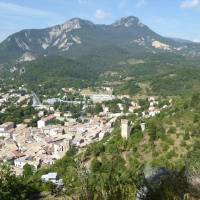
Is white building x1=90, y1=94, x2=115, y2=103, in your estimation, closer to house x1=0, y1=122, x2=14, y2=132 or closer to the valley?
the valley

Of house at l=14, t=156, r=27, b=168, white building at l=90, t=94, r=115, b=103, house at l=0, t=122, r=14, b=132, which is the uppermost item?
white building at l=90, t=94, r=115, b=103

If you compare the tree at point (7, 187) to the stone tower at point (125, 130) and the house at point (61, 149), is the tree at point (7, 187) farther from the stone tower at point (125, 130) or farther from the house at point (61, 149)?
the house at point (61, 149)

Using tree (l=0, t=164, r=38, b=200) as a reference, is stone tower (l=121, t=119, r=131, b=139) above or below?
below

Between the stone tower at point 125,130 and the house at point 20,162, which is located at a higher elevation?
the stone tower at point 125,130

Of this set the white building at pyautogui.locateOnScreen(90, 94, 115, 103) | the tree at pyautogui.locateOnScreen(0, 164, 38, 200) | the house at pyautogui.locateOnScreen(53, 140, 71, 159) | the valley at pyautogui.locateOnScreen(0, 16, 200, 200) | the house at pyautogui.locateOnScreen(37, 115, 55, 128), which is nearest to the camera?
the valley at pyautogui.locateOnScreen(0, 16, 200, 200)

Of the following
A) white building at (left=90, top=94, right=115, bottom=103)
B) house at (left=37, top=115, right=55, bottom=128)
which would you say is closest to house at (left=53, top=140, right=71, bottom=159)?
house at (left=37, top=115, right=55, bottom=128)

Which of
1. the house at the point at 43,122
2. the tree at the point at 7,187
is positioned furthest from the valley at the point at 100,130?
the house at the point at 43,122

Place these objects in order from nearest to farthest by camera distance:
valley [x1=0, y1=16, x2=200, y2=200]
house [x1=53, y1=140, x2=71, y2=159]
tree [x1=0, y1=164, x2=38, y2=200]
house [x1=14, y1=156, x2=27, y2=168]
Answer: valley [x1=0, y1=16, x2=200, y2=200], tree [x1=0, y1=164, x2=38, y2=200], house [x1=14, y1=156, x2=27, y2=168], house [x1=53, y1=140, x2=71, y2=159]

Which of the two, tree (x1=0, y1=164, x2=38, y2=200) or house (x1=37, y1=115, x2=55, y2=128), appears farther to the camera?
house (x1=37, y1=115, x2=55, y2=128)
